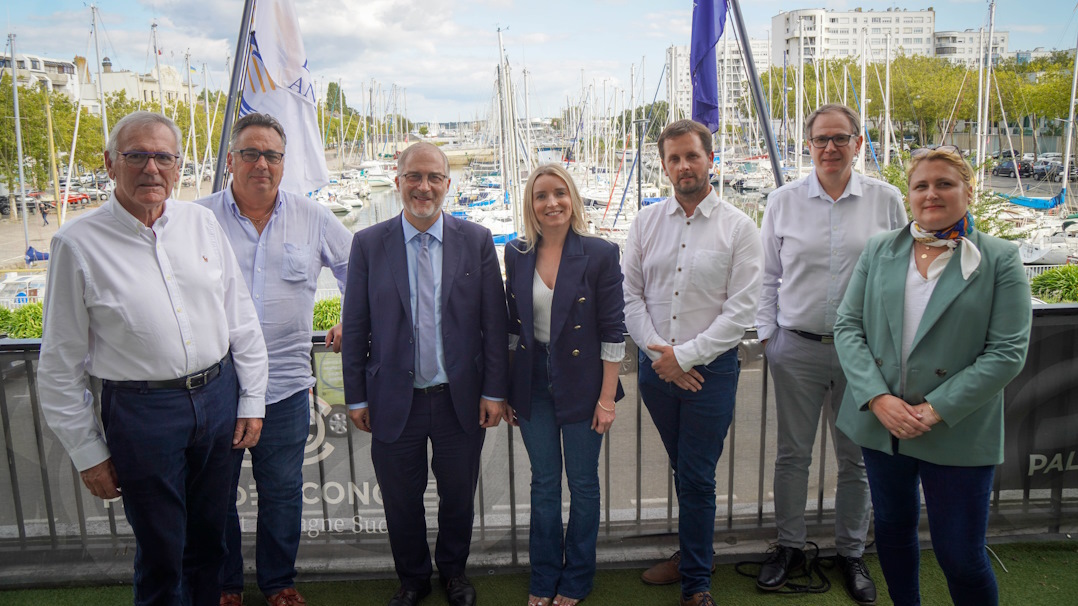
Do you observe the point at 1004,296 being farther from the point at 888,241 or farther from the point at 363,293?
the point at 363,293

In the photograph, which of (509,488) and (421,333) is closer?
(421,333)

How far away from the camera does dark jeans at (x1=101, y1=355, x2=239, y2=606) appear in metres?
2.36

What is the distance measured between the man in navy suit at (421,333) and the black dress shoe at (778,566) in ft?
4.79

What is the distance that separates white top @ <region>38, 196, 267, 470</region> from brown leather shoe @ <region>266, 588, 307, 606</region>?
1.17m

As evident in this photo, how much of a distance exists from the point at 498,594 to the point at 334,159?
216ft

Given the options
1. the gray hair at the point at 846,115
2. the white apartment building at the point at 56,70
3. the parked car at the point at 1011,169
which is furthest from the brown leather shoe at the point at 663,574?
the white apartment building at the point at 56,70

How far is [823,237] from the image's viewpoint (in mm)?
3123

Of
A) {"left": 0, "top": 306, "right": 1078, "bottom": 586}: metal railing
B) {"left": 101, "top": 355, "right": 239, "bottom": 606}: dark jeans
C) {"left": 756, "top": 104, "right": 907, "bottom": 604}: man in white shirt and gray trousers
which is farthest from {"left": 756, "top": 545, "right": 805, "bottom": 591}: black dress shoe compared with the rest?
{"left": 101, "top": 355, "right": 239, "bottom": 606}: dark jeans

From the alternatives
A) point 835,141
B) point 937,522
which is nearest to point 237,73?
point 835,141

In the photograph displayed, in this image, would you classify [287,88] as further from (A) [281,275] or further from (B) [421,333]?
(B) [421,333]

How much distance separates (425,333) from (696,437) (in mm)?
1195

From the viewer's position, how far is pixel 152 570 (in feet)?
8.23

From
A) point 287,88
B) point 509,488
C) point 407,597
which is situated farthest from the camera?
point 287,88

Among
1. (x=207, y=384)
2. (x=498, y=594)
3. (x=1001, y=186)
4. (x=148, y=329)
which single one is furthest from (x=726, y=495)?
(x=1001, y=186)
